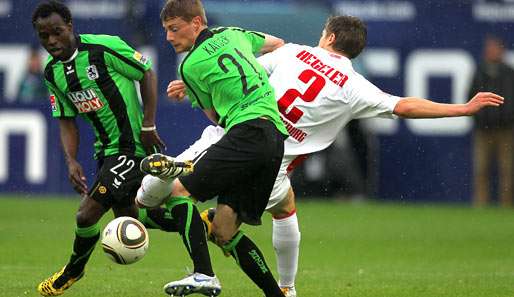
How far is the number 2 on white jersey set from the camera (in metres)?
8.62

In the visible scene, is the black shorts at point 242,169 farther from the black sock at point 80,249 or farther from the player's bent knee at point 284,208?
the black sock at point 80,249

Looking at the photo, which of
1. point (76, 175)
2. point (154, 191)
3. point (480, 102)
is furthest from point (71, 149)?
point (480, 102)

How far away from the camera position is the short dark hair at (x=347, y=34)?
8836 millimetres

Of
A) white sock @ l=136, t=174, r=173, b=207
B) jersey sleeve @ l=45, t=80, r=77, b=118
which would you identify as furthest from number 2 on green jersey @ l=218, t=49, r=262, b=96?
jersey sleeve @ l=45, t=80, r=77, b=118

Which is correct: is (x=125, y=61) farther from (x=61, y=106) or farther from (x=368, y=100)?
(x=368, y=100)

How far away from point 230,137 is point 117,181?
4.65ft

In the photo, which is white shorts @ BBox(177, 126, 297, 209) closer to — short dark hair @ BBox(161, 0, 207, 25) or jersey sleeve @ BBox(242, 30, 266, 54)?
jersey sleeve @ BBox(242, 30, 266, 54)

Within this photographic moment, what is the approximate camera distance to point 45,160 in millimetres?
18562

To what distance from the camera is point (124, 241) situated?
812 cm

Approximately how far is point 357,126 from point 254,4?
8.02ft

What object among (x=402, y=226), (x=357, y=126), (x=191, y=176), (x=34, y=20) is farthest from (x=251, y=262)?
(x=357, y=126)

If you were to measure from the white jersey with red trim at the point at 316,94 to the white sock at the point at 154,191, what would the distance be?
1187 mm

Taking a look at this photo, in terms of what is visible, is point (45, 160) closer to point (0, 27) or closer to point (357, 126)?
point (0, 27)

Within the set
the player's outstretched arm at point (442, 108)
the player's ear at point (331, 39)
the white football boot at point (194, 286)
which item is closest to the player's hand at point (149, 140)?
the player's ear at point (331, 39)
